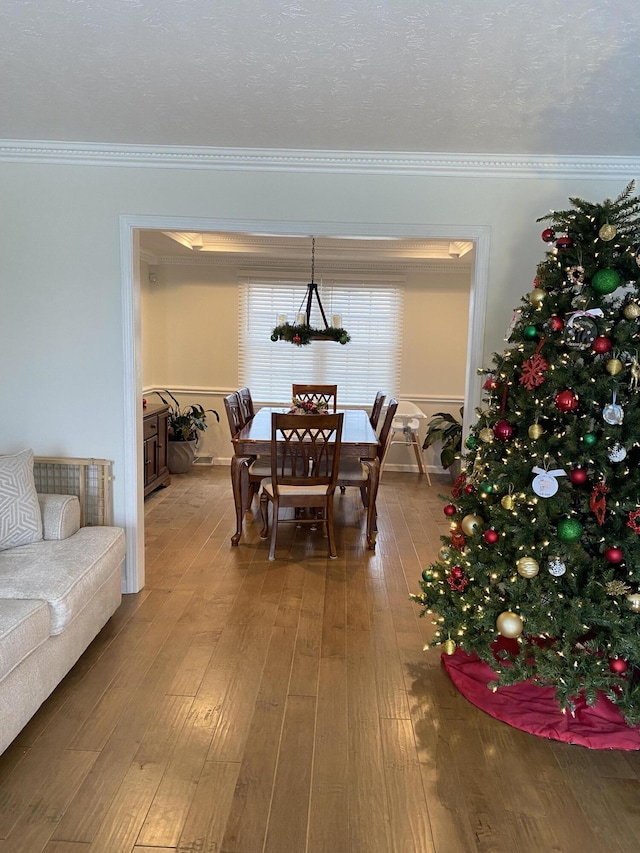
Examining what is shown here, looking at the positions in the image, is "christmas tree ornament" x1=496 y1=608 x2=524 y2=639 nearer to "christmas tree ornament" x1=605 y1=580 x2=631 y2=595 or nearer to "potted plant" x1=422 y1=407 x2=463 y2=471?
"christmas tree ornament" x1=605 y1=580 x2=631 y2=595

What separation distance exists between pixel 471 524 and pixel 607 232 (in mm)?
1309

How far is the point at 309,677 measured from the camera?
100 inches

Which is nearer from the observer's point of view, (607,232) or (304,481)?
(607,232)

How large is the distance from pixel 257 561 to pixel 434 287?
163 inches

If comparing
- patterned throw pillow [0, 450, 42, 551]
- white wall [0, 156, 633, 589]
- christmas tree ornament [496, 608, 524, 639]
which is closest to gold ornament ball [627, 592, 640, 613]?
christmas tree ornament [496, 608, 524, 639]

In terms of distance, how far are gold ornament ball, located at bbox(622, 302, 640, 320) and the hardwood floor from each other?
1690mm

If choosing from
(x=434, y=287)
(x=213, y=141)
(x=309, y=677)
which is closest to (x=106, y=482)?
(x=309, y=677)

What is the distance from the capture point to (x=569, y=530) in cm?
207

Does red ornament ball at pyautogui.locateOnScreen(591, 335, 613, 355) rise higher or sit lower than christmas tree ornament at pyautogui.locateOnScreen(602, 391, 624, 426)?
higher

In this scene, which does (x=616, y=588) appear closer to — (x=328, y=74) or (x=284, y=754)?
(x=284, y=754)

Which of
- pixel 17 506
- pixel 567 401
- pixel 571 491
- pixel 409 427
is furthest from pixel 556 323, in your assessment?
pixel 409 427

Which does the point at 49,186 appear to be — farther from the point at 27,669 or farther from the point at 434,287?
the point at 434,287

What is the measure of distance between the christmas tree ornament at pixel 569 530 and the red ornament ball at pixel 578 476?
0.15m

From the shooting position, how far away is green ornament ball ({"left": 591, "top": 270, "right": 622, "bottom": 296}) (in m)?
2.12
